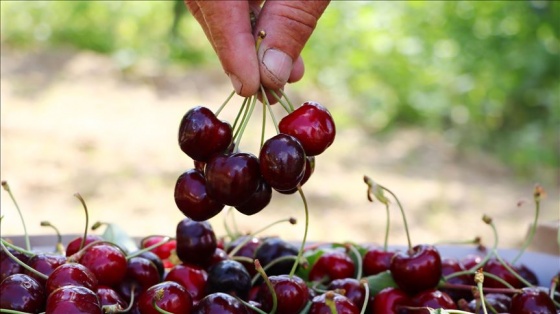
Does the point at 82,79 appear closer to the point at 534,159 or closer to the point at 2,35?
the point at 2,35

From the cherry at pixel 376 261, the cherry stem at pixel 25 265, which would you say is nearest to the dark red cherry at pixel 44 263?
the cherry stem at pixel 25 265

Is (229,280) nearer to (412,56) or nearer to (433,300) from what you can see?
(433,300)

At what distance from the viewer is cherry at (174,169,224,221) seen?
954 mm

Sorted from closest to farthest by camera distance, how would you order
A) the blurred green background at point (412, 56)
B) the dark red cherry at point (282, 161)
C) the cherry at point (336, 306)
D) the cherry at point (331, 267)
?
1. the dark red cherry at point (282, 161)
2. the cherry at point (336, 306)
3. the cherry at point (331, 267)
4. the blurred green background at point (412, 56)

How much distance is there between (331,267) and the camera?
1.22 meters

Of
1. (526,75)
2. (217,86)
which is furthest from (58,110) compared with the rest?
(526,75)

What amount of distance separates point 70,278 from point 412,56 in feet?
14.6

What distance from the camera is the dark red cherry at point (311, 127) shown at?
958mm

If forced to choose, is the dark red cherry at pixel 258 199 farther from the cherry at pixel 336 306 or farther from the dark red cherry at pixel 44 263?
Result: the dark red cherry at pixel 44 263

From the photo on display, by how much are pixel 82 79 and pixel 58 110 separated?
0.55 meters

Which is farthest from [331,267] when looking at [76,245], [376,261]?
[76,245]

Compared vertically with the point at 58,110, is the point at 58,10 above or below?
above

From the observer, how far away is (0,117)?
4316mm

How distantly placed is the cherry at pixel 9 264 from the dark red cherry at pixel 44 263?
16 mm
